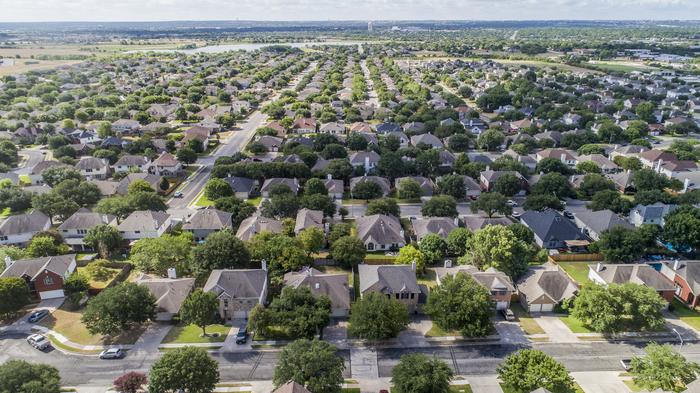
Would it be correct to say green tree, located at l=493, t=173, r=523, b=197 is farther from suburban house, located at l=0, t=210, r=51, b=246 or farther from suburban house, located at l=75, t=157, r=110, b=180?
suburban house, located at l=75, t=157, r=110, b=180

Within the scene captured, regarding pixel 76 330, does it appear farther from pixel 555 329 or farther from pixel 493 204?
pixel 493 204

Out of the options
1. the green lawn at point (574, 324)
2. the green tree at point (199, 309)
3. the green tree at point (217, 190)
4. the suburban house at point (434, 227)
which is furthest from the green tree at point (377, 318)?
the green tree at point (217, 190)

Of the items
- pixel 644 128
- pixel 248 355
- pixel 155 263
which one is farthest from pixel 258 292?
pixel 644 128

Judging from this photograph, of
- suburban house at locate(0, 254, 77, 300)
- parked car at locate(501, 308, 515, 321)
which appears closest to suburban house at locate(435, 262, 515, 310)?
parked car at locate(501, 308, 515, 321)

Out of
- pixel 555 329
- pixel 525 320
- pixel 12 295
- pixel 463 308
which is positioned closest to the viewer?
pixel 463 308

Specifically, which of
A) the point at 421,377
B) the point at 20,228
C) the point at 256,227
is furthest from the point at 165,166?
the point at 421,377
